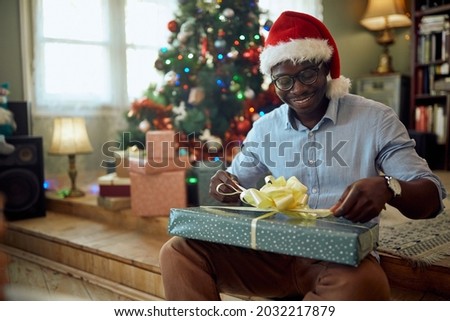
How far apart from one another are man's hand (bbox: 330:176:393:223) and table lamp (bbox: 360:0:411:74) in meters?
3.15

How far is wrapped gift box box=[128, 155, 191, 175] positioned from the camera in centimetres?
167

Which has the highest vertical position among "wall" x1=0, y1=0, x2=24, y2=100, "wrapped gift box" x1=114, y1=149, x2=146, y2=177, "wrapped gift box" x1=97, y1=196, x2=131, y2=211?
"wall" x1=0, y1=0, x2=24, y2=100

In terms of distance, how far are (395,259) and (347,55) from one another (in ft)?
9.44

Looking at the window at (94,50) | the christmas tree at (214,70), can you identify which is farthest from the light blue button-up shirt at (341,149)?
the window at (94,50)

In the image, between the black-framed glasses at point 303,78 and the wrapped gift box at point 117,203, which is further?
the wrapped gift box at point 117,203

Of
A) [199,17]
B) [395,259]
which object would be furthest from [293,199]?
[199,17]

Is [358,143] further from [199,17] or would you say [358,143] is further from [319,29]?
[199,17]

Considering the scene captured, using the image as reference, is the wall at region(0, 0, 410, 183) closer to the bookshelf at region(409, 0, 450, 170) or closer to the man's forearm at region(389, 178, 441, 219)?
the bookshelf at region(409, 0, 450, 170)

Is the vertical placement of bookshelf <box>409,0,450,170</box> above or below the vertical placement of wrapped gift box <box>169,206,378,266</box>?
above

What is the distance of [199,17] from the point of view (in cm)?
222

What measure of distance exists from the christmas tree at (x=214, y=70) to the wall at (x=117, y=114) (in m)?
0.61

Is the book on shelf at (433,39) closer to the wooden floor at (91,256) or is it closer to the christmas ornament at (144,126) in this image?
the christmas ornament at (144,126)

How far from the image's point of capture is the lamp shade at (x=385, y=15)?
11.2 feet

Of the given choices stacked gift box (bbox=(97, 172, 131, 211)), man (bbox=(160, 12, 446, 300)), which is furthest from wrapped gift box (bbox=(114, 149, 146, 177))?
man (bbox=(160, 12, 446, 300))
